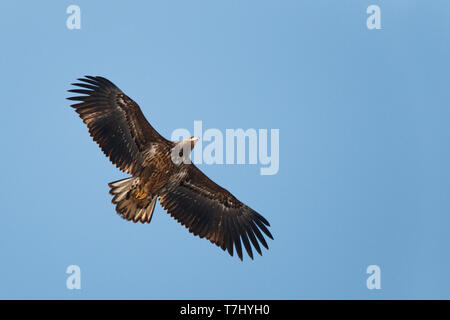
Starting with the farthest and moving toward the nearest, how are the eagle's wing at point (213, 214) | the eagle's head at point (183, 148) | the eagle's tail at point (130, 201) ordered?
1. the eagle's wing at point (213, 214)
2. the eagle's head at point (183, 148)
3. the eagle's tail at point (130, 201)

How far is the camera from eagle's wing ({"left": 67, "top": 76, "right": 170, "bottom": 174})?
17.1m

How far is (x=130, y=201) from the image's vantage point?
55.6 feet

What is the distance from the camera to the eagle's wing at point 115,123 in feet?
56.0

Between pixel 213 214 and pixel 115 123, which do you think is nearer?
pixel 115 123

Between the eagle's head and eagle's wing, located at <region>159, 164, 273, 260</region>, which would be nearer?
the eagle's head

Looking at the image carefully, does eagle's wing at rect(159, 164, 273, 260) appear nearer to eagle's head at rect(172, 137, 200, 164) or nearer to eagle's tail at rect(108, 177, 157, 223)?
eagle's head at rect(172, 137, 200, 164)

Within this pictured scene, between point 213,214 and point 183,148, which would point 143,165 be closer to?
point 183,148

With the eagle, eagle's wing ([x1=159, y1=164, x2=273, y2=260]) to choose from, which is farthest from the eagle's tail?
eagle's wing ([x1=159, y1=164, x2=273, y2=260])

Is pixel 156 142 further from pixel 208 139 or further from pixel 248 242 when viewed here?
pixel 248 242

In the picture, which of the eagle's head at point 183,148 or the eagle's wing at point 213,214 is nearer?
the eagle's head at point 183,148

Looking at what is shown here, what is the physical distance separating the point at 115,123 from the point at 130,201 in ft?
5.98

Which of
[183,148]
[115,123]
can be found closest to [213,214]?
[183,148]

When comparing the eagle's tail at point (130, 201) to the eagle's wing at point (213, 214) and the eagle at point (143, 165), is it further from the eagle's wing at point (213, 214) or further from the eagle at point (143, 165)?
the eagle's wing at point (213, 214)

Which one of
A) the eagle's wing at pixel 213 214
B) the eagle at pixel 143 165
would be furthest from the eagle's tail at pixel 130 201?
the eagle's wing at pixel 213 214
